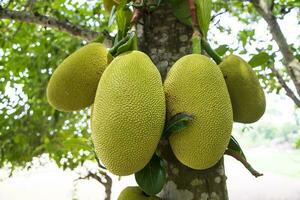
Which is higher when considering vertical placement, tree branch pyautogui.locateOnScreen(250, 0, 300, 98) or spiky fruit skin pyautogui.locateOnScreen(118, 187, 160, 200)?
tree branch pyautogui.locateOnScreen(250, 0, 300, 98)

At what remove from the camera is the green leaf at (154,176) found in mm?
661

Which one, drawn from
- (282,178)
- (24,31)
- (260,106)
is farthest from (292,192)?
(260,106)

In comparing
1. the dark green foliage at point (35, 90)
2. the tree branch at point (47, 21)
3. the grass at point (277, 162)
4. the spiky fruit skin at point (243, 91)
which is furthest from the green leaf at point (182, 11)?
the grass at point (277, 162)

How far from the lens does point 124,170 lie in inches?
22.9

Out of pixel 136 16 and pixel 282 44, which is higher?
pixel 136 16

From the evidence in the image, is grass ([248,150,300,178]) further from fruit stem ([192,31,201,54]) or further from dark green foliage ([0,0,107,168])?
fruit stem ([192,31,201,54])

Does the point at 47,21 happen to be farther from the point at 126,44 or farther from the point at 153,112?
the point at 153,112

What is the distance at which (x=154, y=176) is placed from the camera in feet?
2.17

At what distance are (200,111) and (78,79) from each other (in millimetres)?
286

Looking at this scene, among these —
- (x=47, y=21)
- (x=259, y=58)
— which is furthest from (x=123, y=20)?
(x=47, y=21)

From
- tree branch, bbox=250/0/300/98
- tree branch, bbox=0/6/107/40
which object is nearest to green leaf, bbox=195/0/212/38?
tree branch, bbox=0/6/107/40

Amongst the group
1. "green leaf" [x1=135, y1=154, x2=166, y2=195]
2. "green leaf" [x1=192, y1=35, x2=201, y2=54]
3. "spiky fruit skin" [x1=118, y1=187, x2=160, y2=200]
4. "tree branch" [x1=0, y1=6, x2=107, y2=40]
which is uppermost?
"green leaf" [x1=192, y1=35, x2=201, y2=54]

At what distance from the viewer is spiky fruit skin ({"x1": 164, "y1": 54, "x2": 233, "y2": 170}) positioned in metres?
0.60

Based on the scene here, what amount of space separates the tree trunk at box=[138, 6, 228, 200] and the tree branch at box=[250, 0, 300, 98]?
0.88 m
